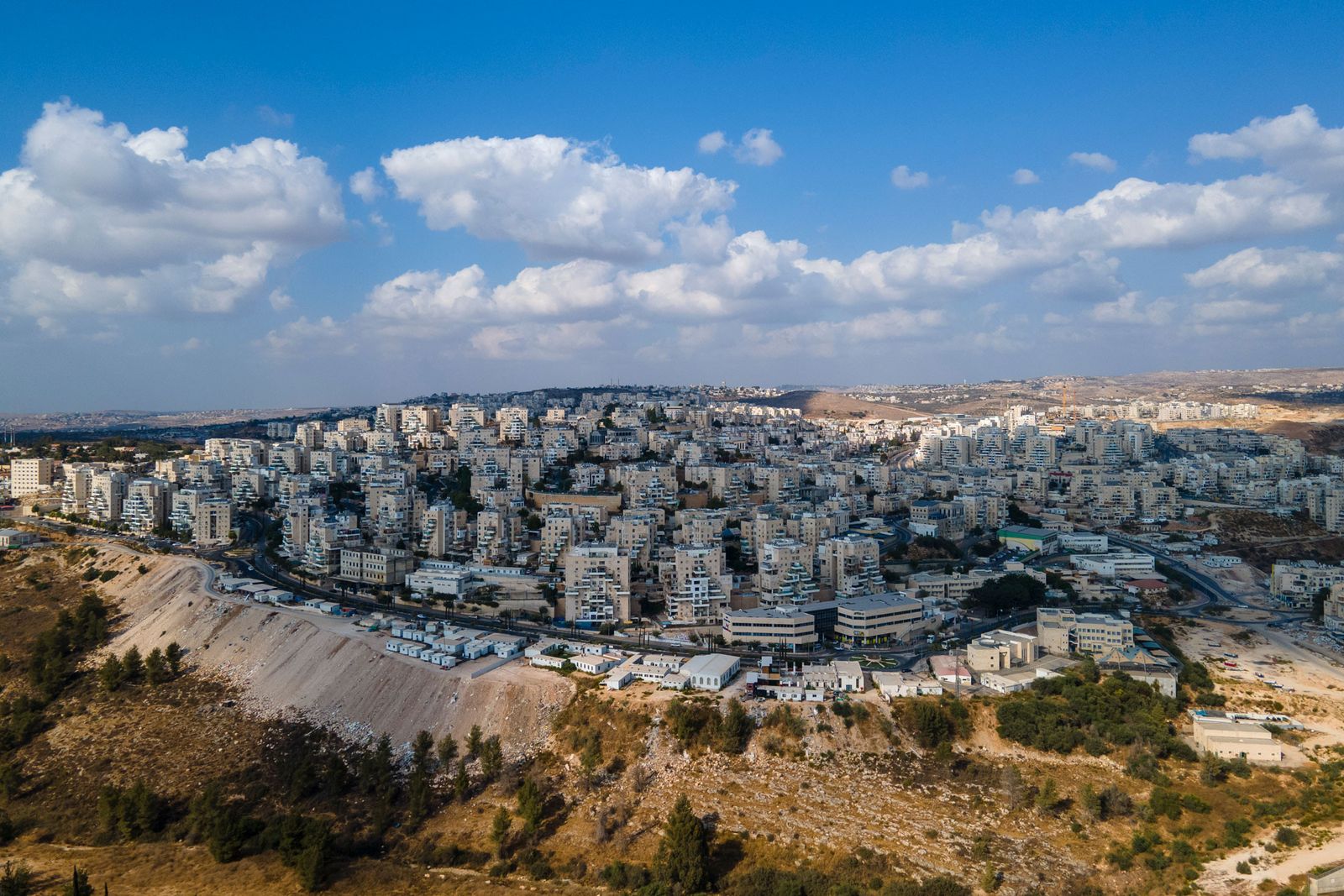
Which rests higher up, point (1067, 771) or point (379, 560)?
point (379, 560)

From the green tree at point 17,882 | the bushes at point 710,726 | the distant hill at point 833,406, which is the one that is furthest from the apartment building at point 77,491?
the distant hill at point 833,406

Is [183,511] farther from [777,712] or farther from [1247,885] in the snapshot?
[1247,885]

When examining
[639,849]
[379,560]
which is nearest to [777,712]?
→ [639,849]

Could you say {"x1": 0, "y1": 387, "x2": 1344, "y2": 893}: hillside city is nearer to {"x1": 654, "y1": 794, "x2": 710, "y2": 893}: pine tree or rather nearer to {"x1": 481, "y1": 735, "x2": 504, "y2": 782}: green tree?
{"x1": 481, "y1": 735, "x2": 504, "y2": 782}: green tree

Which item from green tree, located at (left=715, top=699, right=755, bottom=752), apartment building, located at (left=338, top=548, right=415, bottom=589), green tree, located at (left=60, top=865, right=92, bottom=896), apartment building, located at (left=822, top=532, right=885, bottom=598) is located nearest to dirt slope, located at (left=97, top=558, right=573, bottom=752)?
green tree, located at (left=715, top=699, right=755, bottom=752)

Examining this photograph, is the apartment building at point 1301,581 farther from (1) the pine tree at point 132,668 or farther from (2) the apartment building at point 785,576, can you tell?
(1) the pine tree at point 132,668

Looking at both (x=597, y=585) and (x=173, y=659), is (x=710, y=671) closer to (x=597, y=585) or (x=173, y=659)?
(x=597, y=585)
